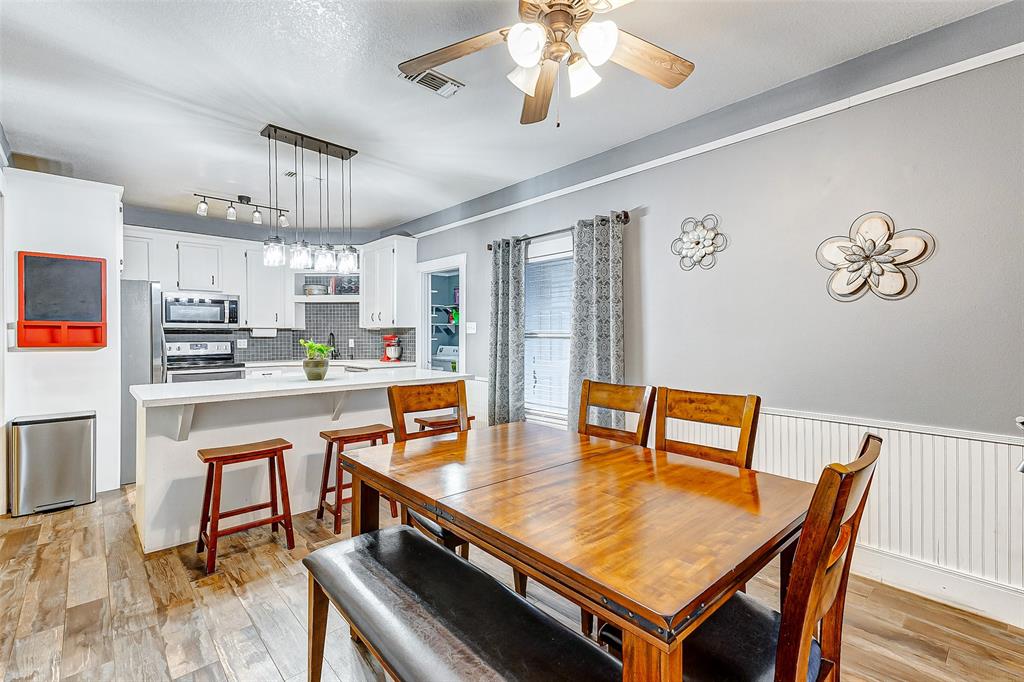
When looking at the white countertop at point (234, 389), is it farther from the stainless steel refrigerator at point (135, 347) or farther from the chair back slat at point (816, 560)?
the chair back slat at point (816, 560)

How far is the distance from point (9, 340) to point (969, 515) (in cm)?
580

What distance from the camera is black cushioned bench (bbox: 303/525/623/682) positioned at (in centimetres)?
109

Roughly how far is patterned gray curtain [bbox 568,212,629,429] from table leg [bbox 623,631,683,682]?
240cm

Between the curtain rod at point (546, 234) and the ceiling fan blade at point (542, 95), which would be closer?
the ceiling fan blade at point (542, 95)

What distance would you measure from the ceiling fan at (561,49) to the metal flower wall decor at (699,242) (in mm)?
1373

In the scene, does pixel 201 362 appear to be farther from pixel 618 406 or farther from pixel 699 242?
pixel 699 242

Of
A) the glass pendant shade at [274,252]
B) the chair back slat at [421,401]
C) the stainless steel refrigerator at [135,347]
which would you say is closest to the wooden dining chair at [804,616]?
the chair back slat at [421,401]

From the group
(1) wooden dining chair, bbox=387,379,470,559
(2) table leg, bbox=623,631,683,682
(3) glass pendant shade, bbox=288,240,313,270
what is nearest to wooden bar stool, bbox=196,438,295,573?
(1) wooden dining chair, bbox=387,379,470,559

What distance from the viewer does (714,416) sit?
192cm

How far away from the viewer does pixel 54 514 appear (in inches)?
128

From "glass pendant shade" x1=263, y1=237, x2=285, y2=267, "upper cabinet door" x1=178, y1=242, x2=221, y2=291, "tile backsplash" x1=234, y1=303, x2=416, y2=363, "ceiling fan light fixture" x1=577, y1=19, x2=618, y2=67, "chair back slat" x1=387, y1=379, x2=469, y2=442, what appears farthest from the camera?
"tile backsplash" x1=234, y1=303, x2=416, y2=363

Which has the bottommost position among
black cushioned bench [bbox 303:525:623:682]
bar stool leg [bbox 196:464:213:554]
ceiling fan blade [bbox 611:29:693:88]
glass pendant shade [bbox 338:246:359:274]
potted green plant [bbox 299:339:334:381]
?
bar stool leg [bbox 196:464:213:554]

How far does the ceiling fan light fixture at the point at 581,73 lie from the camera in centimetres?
169

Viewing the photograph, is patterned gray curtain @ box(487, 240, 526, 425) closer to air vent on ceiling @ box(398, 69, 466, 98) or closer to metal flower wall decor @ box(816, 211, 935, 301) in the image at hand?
air vent on ceiling @ box(398, 69, 466, 98)
